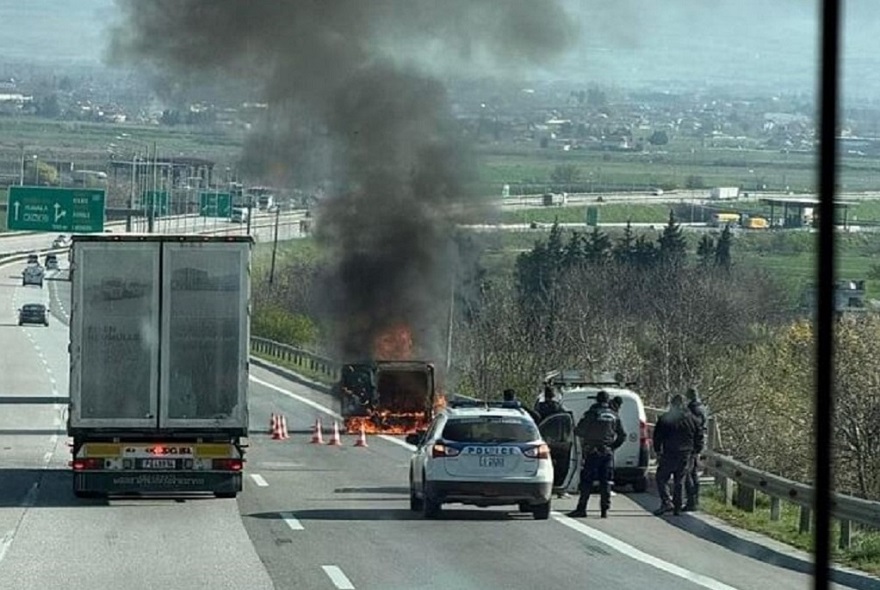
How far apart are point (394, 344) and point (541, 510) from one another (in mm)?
22892

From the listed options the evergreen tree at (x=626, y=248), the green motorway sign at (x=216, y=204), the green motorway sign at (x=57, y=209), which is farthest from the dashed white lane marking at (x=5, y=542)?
the evergreen tree at (x=626, y=248)

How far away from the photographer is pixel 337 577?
15.7 m

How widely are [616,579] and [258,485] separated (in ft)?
35.2

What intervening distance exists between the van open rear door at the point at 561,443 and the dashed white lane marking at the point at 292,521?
11.3ft

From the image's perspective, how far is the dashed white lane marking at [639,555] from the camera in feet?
51.7

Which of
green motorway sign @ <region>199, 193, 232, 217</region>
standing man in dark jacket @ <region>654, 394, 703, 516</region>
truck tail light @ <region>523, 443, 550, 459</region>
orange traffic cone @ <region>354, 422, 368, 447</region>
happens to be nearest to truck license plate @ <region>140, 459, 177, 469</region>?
truck tail light @ <region>523, 443, 550, 459</region>

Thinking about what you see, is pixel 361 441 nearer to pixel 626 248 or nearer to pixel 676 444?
pixel 676 444

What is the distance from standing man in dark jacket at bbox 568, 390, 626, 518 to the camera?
71.1 ft

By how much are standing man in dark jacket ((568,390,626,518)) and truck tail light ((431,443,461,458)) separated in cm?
159

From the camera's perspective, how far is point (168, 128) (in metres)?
79.8

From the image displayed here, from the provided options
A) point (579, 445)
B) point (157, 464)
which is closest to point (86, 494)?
point (157, 464)

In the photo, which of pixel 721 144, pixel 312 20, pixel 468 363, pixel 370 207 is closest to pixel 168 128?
pixel 468 363

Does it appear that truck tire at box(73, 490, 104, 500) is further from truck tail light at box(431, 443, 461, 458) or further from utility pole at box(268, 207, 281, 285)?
utility pole at box(268, 207, 281, 285)

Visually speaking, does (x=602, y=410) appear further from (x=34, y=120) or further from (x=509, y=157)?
(x=34, y=120)
